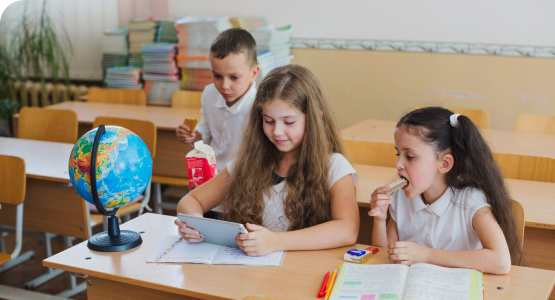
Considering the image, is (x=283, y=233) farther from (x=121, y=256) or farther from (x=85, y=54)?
(x=85, y=54)

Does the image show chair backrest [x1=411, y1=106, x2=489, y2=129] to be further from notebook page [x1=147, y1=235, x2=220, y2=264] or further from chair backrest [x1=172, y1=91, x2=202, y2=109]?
notebook page [x1=147, y1=235, x2=220, y2=264]

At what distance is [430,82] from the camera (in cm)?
412

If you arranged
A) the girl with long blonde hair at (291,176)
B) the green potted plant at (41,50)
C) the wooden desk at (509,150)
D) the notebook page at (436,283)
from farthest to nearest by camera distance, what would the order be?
1. the green potted plant at (41,50)
2. the wooden desk at (509,150)
3. the girl with long blonde hair at (291,176)
4. the notebook page at (436,283)

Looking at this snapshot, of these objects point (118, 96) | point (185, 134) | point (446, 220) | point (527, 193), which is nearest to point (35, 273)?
point (185, 134)

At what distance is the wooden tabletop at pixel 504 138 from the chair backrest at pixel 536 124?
0.33 ft

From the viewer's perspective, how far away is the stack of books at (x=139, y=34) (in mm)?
4535

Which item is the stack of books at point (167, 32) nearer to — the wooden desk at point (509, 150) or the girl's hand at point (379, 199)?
the wooden desk at point (509, 150)

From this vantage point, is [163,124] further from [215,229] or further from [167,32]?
[215,229]

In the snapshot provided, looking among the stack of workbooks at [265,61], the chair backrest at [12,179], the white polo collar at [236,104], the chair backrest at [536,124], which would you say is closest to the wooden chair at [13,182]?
the chair backrest at [12,179]

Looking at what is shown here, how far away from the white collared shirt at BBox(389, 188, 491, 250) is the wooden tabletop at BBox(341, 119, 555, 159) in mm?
1208

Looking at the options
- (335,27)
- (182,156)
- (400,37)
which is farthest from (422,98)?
(182,156)

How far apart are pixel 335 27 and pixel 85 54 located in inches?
88.3

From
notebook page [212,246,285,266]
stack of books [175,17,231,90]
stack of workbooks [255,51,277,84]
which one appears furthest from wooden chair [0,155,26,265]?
stack of books [175,17,231,90]

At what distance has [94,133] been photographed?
66.7 inches
